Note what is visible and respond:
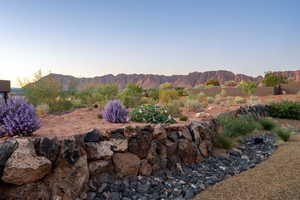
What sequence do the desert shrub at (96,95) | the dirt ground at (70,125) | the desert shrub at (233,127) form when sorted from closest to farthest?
the dirt ground at (70,125) → the desert shrub at (233,127) → the desert shrub at (96,95)

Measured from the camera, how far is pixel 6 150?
8.59ft

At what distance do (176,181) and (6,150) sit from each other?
264 cm

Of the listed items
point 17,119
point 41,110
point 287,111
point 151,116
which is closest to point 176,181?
point 151,116

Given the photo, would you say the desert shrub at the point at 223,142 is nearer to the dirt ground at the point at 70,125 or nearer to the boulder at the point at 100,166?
the dirt ground at the point at 70,125

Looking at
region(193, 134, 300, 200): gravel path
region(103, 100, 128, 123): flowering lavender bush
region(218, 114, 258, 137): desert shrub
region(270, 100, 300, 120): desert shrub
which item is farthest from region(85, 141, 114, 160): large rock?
region(270, 100, 300, 120): desert shrub

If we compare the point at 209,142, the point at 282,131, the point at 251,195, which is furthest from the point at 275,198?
the point at 282,131

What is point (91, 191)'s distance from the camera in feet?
10.7

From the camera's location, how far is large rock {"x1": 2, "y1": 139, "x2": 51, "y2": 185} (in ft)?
8.41

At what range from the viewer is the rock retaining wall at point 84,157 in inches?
104

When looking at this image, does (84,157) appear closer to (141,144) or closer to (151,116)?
(141,144)

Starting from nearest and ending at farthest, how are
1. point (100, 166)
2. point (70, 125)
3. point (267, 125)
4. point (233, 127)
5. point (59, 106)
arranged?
point (100, 166) → point (70, 125) → point (233, 127) → point (59, 106) → point (267, 125)

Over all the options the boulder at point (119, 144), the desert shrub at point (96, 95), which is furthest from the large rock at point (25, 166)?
the desert shrub at point (96, 95)

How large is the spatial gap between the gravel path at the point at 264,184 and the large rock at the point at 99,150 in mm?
1520

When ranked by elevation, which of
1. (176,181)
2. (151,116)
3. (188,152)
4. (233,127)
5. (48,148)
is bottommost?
(176,181)
